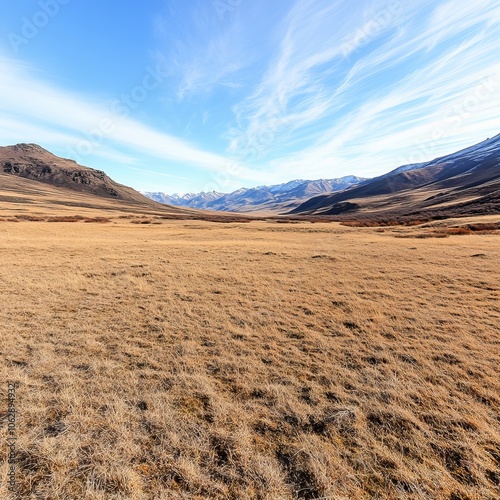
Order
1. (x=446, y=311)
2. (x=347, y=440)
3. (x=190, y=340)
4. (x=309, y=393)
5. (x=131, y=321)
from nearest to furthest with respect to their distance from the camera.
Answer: (x=347, y=440) < (x=309, y=393) < (x=190, y=340) < (x=131, y=321) < (x=446, y=311)

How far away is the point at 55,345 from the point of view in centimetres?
813

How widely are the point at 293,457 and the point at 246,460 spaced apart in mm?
864

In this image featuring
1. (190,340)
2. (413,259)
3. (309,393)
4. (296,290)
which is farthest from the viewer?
(413,259)

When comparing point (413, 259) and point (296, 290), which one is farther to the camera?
point (413, 259)

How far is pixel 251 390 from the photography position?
6398 millimetres

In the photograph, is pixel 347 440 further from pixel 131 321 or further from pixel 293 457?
pixel 131 321

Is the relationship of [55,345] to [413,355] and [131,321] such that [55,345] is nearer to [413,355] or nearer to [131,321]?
[131,321]

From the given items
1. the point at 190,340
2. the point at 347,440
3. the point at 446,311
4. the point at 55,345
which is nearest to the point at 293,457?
the point at 347,440

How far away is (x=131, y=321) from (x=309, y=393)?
722 centimetres

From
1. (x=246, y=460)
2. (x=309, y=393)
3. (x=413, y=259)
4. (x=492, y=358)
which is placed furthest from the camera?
(x=413, y=259)

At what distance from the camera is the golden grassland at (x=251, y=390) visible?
13.9ft

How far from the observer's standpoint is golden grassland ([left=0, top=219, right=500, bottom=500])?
4.25 meters

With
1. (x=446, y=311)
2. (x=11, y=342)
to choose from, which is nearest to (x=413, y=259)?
(x=446, y=311)

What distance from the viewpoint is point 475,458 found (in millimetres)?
4625
